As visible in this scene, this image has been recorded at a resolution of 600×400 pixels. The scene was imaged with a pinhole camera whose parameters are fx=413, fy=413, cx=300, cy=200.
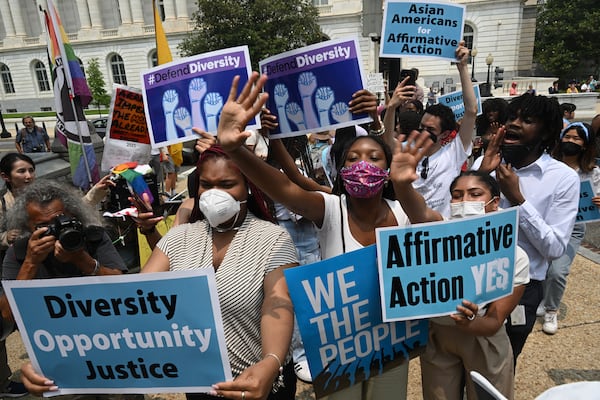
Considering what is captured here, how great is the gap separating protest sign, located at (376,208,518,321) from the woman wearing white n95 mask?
0.10 m

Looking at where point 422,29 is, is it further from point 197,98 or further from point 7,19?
point 7,19

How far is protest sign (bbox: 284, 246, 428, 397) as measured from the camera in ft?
5.71

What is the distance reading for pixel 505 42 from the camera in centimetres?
3725

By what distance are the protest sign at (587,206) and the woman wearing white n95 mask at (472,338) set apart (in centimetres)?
175

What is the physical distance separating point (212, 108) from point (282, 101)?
0.49m

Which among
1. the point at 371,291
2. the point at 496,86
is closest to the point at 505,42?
the point at 496,86

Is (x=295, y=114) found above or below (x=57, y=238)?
above

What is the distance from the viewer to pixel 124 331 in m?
1.65

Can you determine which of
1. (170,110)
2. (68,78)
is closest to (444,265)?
(170,110)

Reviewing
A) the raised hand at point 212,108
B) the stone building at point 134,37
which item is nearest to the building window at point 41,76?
the stone building at point 134,37

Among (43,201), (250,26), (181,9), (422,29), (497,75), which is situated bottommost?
(497,75)

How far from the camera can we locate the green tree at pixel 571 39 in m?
37.8

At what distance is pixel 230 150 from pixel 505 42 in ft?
140

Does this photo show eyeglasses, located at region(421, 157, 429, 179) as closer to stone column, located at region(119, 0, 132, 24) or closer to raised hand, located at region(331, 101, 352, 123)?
raised hand, located at region(331, 101, 352, 123)
